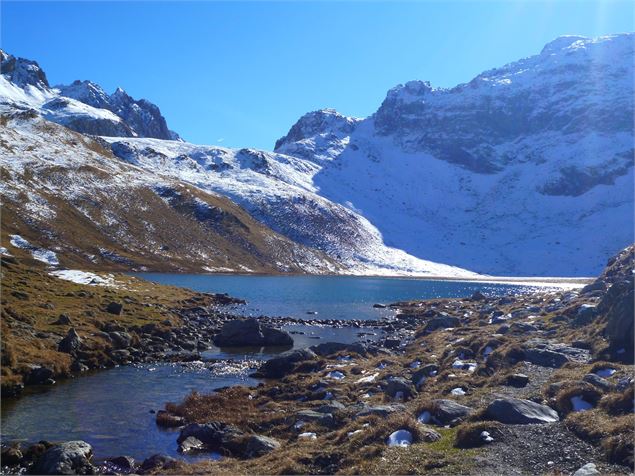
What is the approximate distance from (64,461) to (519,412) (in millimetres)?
17014

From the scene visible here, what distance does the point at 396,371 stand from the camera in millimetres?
36125

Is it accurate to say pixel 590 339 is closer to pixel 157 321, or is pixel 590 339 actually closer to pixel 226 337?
pixel 226 337

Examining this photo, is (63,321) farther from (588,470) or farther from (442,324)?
(588,470)

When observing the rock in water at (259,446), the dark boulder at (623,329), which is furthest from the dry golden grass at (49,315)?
the dark boulder at (623,329)

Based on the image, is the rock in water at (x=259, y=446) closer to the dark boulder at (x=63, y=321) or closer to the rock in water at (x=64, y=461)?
the rock in water at (x=64, y=461)

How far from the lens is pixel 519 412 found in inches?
773

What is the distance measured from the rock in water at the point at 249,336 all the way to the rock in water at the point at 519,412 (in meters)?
37.5

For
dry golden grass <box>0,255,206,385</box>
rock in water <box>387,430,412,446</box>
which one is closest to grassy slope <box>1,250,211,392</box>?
dry golden grass <box>0,255,206,385</box>

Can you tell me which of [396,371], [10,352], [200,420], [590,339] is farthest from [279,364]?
[590,339]

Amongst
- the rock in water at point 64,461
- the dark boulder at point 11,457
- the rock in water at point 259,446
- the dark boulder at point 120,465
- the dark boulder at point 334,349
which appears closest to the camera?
the rock in water at point 64,461

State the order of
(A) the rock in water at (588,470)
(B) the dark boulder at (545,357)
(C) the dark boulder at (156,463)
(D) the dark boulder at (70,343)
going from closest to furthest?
(A) the rock in water at (588,470)
(C) the dark boulder at (156,463)
(B) the dark boulder at (545,357)
(D) the dark boulder at (70,343)

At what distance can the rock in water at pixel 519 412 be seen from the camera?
19.4 meters

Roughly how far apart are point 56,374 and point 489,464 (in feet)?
95.1

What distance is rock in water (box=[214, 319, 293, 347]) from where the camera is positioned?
2165 inches
